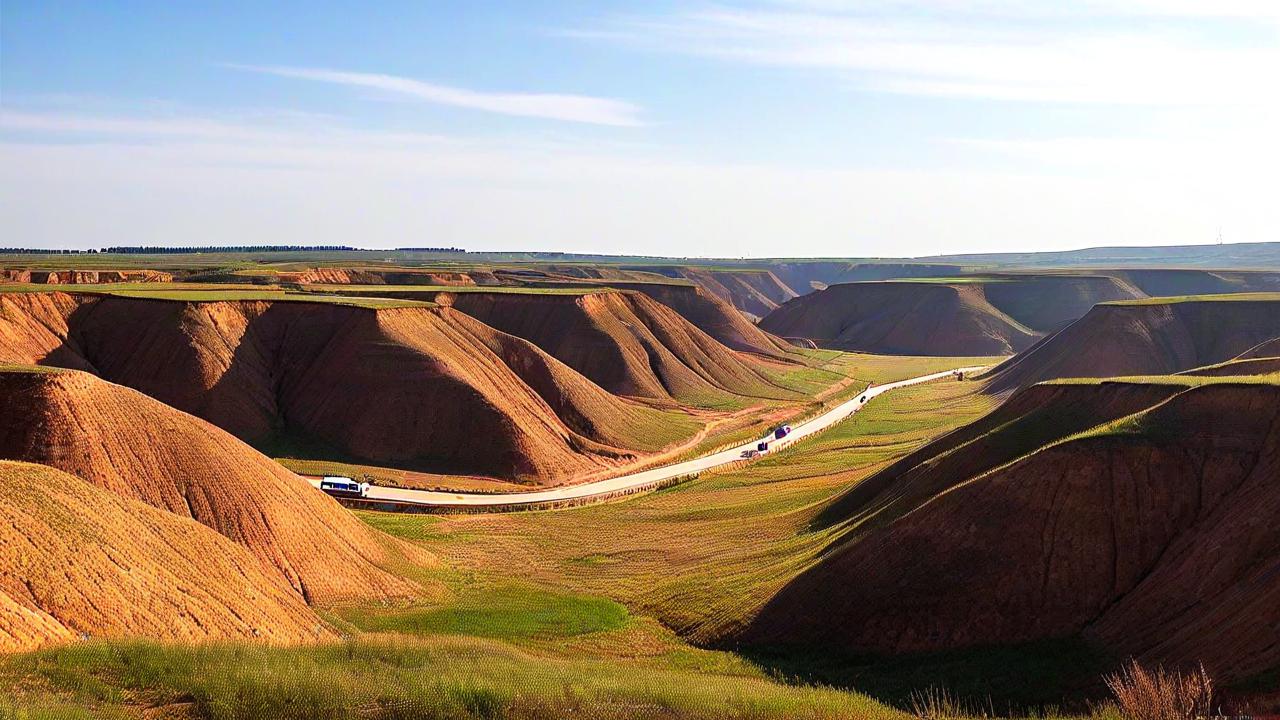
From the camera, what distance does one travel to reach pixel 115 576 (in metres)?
25.2

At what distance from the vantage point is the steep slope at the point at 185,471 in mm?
34688

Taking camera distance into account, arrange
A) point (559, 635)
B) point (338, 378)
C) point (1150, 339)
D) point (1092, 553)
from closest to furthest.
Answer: point (1092, 553), point (559, 635), point (338, 378), point (1150, 339)

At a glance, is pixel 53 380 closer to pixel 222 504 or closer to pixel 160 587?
pixel 222 504

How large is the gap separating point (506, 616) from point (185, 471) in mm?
12188

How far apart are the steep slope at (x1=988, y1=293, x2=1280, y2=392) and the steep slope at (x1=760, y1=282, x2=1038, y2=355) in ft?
173

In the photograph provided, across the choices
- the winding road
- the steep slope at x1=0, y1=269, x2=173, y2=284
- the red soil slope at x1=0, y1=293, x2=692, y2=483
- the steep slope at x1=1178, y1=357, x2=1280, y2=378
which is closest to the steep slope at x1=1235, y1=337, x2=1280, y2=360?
the steep slope at x1=1178, y1=357, x2=1280, y2=378

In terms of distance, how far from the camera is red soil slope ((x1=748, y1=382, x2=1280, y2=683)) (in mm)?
26656

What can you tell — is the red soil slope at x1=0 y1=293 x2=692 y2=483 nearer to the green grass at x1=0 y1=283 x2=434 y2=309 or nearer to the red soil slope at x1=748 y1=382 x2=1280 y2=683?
the green grass at x1=0 y1=283 x2=434 y2=309

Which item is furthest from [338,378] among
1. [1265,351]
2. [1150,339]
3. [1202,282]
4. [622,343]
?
[1202,282]

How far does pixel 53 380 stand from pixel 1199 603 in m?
37.1

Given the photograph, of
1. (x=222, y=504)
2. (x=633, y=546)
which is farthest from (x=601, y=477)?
(x=222, y=504)

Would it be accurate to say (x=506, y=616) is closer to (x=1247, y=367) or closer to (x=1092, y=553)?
(x=1092, y=553)

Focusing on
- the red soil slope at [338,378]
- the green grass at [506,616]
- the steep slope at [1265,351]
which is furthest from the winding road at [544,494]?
the steep slope at [1265,351]

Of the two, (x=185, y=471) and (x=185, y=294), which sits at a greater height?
(x=185, y=294)
